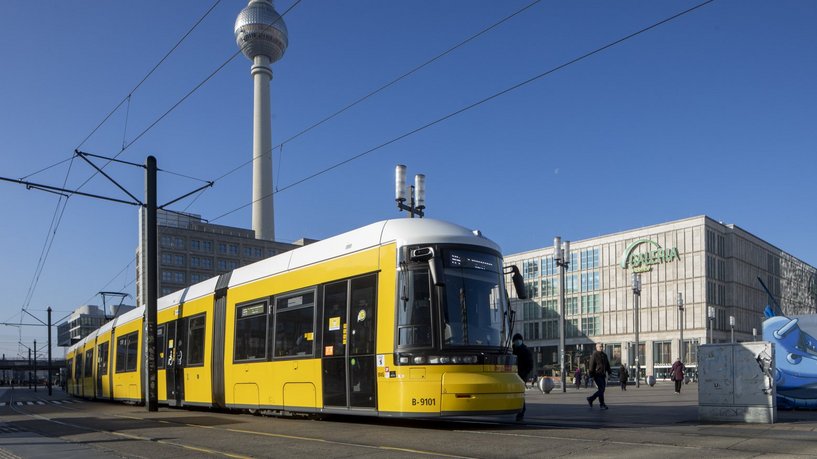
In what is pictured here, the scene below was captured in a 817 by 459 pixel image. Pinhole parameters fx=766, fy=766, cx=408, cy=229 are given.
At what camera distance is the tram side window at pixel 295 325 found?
14305 millimetres

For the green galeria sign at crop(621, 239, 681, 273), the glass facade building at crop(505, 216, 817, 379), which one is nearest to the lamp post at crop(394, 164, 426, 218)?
the glass facade building at crop(505, 216, 817, 379)

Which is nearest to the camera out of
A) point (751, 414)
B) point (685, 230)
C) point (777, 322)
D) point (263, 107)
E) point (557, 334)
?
point (751, 414)

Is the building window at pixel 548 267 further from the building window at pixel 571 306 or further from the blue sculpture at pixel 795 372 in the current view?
the blue sculpture at pixel 795 372

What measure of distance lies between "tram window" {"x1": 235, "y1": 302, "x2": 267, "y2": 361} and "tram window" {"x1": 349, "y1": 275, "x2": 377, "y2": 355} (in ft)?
11.2

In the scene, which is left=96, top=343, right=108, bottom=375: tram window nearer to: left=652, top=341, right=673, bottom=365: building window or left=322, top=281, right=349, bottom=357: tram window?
left=322, top=281, right=349, bottom=357: tram window

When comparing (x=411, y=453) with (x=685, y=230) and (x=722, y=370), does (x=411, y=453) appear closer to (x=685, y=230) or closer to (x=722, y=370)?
(x=722, y=370)

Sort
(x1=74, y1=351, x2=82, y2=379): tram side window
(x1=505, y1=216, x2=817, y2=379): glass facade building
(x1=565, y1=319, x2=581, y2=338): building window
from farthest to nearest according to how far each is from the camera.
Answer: (x1=565, y1=319, x2=581, y2=338): building window
(x1=505, y1=216, x2=817, y2=379): glass facade building
(x1=74, y1=351, x2=82, y2=379): tram side window

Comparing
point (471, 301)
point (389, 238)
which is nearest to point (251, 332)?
point (389, 238)

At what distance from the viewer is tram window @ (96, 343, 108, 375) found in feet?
95.8

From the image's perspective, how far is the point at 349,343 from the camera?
13.1m

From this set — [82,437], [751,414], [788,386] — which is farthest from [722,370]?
[82,437]

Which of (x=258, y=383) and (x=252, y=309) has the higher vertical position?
(x=252, y=309)

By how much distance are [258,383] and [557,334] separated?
8788 centimetres

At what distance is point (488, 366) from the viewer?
38.9 ft
